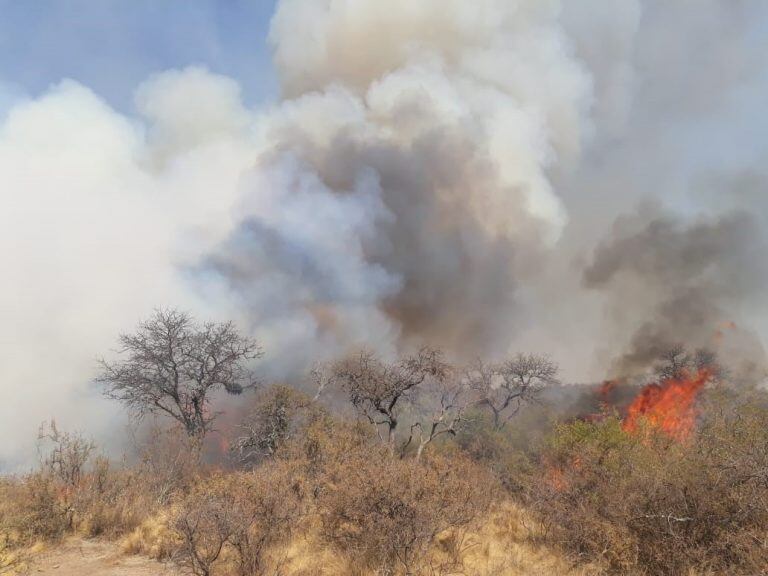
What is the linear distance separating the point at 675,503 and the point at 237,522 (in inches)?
282

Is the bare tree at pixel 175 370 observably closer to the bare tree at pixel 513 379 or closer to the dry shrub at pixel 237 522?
the dry shrub at pixel 237 522

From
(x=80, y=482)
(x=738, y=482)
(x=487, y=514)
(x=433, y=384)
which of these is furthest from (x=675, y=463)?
(x=80, y=482)

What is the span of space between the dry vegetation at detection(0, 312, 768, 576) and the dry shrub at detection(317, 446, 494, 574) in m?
0.03

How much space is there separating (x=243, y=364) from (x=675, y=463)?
1779cm

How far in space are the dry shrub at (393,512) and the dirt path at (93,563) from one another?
3.06m

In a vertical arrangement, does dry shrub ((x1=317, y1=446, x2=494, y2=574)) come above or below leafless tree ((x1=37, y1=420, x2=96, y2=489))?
below

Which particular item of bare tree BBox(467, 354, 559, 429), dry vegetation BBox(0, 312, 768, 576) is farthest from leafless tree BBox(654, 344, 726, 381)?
dry vegetation BBox(0, 312, 768, 576)

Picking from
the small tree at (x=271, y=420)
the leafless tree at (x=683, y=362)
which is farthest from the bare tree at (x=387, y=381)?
the leafless tree at (x=683, y=362)

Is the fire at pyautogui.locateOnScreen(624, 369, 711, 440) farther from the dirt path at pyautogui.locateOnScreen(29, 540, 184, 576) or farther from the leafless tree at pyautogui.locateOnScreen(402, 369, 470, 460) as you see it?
the dirt path at pyautogui.locateOnScreen(29, 540, 184, 576)

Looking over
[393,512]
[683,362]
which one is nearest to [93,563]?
[393,512]

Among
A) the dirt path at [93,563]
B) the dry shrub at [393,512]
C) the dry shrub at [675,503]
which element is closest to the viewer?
the dry shrub at [675,503]

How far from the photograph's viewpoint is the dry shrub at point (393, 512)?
7.36 meters

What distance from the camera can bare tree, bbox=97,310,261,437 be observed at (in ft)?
61.6

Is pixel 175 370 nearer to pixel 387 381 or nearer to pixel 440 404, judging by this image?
pixel 387 381
